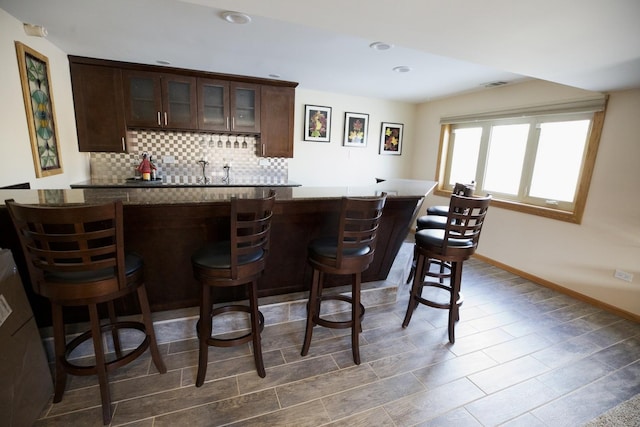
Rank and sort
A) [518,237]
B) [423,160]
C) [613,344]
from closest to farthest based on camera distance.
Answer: [613,344] → [518,237] → [423,160]

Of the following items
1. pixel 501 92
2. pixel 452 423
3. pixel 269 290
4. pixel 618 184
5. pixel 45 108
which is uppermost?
pixel 501 92

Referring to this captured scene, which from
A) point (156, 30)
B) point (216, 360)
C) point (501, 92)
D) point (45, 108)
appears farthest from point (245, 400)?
point (501, 92)

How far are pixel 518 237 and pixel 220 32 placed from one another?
12.9 feet

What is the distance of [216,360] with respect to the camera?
1.88 m

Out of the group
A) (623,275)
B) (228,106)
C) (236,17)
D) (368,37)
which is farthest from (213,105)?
(623,275)

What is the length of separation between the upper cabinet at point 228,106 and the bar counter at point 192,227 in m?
2.14

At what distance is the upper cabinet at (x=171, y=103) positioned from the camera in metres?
3.40

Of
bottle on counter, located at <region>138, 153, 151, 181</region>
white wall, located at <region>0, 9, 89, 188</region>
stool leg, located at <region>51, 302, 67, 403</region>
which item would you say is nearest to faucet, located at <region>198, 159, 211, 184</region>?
bottle on counter, located at <region>138, 153, 151, 181</region>

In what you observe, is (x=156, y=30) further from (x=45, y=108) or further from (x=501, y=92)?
(x=501, y=92)

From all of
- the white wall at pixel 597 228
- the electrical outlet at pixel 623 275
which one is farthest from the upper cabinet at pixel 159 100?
the electrical outlet at pixel 623 275

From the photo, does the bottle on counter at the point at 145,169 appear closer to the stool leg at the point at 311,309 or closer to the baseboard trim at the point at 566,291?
the stool leg at the point at 311,309

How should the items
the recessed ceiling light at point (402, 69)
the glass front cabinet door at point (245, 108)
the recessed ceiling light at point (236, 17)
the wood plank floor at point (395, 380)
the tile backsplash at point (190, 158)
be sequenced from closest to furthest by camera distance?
the wood plank floor at point (395, 380) → the recessed ceiling light at point (236, 17) → the recessed ceiling light at point (402, 69) → the tile backsplash at point (190, 158) → the glass front cabinet door at point (245, 108)

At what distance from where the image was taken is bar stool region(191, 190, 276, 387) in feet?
4.76

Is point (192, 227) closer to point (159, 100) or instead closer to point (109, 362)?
point (109, 362)
